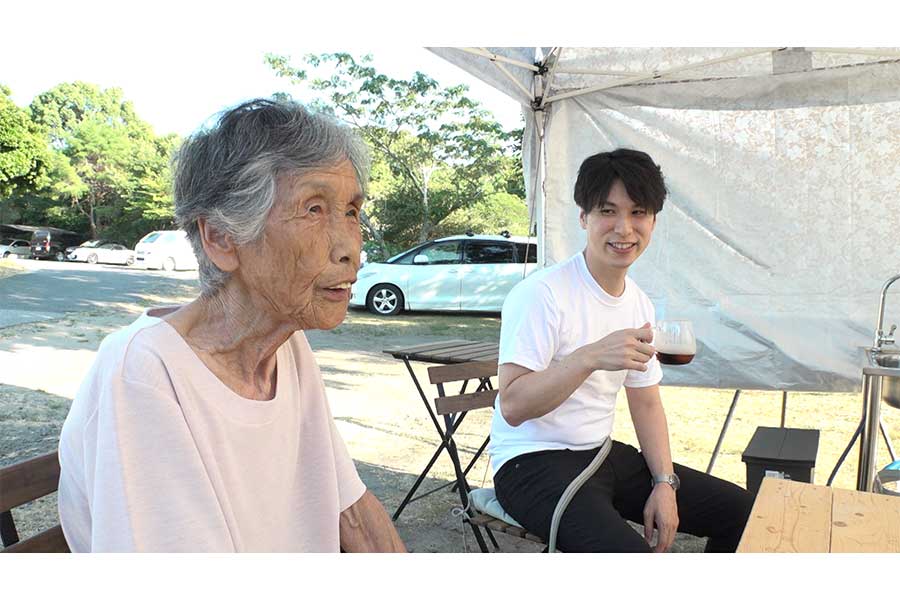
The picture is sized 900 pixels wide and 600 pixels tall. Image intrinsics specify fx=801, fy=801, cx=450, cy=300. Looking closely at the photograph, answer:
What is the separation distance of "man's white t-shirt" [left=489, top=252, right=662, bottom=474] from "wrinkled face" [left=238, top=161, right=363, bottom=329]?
3.05ft

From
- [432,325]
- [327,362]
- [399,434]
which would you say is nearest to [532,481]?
[399,434]

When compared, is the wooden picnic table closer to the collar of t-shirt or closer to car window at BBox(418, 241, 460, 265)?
the collar of t-shirt

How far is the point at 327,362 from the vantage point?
28.3ft

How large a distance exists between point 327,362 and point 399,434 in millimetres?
3402

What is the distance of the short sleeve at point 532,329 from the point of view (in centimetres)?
196

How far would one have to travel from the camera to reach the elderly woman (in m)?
0.92

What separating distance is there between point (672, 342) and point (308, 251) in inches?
47.9

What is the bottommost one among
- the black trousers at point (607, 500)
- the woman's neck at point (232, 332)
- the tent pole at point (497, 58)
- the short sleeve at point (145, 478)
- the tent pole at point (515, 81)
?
the black trousers at point (607, 500)

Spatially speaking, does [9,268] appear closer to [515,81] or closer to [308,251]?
[515,81]

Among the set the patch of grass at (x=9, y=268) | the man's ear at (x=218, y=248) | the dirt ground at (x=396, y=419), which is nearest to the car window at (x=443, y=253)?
the dirt ground at (x=396, y=419)

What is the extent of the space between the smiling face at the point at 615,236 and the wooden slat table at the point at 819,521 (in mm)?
656

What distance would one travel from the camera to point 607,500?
6.30 feet

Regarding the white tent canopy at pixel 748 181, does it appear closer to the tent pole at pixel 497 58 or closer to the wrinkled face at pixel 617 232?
the tent pole at pixel 497 58

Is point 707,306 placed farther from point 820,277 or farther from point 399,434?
point 399,434
